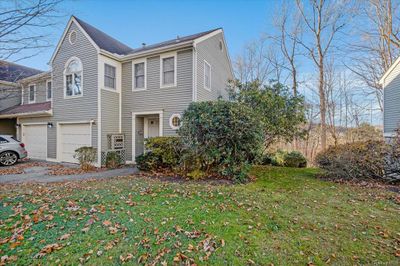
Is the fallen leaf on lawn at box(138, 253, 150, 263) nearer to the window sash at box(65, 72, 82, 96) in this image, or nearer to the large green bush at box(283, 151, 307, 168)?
the large green bush at box(283, 151, 307, 168)

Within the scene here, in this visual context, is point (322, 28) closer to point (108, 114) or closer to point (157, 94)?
point (157, 94)

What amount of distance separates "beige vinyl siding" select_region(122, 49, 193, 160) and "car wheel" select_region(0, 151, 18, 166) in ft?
19.5

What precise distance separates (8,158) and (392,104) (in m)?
19.7

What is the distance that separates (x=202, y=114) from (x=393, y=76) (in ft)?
33.2

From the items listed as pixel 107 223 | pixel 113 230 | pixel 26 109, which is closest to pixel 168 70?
pixel 107 223

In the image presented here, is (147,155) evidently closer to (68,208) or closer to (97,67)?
(68,208)

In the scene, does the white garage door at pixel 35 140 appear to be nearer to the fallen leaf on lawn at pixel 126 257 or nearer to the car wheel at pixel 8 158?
the car wheel at pixel 8 158

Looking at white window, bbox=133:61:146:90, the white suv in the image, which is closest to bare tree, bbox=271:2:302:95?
white window, bbox=133:61:146:90

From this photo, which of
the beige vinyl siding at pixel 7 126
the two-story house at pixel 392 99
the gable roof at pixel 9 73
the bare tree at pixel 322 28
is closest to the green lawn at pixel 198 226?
the gable roof at pixel 9 73

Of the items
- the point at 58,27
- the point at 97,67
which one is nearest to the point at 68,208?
the point at 58,27

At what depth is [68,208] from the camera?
164 inches

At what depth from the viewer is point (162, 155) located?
25.1 ft

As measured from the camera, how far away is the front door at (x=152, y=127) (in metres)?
10.6

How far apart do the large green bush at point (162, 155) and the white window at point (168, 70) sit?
323cm
